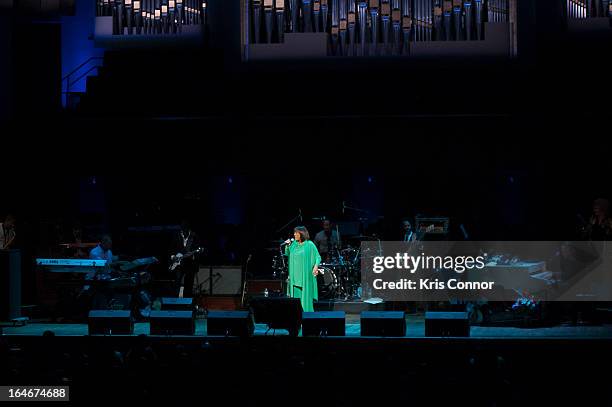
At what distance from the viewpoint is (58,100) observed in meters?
17.2

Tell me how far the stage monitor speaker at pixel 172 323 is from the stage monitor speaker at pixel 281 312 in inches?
32.1

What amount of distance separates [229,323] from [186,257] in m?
3.65

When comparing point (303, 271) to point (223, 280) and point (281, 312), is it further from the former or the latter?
point (223, 280)

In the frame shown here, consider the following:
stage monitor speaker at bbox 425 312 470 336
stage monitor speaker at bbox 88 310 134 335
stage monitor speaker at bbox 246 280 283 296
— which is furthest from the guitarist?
stage monitor speaker at bbox 425 312 470 336

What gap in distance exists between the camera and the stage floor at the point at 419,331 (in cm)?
1173

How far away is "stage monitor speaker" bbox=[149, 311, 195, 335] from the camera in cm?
1141

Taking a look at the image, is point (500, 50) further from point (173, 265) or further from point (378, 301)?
point (173, 265)

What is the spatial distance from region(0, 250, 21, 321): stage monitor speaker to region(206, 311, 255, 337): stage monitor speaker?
10.1 ft

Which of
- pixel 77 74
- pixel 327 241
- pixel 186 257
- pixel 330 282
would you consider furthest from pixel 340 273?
pixel 77 74

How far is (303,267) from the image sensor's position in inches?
512

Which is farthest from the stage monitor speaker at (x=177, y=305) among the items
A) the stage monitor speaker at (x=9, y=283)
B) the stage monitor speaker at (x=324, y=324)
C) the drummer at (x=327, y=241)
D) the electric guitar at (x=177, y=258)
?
the drummer at (x=327, y=241)

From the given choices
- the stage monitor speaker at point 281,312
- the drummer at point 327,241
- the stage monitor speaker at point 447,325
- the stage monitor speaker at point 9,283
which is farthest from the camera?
the drummer at point 327,241

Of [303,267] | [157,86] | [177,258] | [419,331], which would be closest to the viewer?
[419,331]

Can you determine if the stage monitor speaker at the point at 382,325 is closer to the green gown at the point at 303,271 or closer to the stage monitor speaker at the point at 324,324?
the stage monitor speaker at the point at 324,324
